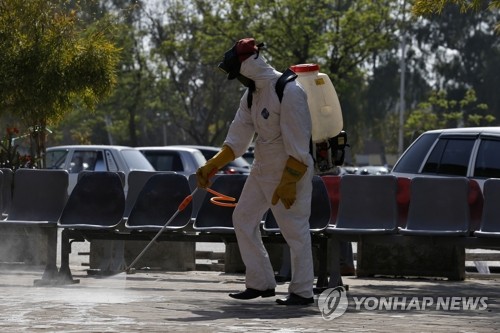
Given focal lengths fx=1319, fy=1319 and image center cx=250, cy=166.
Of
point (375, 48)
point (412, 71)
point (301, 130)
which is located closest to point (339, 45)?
point (375, 48)

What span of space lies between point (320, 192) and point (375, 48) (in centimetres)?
3176

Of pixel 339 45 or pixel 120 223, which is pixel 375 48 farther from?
pixel 120 223

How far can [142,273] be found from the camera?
1351 centimetres

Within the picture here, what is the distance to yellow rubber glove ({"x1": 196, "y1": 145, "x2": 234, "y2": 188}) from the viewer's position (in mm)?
9906

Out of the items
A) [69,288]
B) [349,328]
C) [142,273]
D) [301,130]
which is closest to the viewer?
[349,328]

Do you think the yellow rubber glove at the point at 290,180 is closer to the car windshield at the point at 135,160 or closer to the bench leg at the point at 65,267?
the bench leg at the point at 65,267

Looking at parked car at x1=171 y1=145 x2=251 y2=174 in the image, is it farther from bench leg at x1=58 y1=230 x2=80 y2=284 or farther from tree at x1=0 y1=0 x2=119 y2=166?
bench leg at x1=58 y1=230 x2=80 y2=284

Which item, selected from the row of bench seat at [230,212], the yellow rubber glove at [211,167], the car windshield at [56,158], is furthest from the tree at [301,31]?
the yellow rubber glove at [211,167]

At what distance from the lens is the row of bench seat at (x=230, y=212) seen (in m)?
11.4

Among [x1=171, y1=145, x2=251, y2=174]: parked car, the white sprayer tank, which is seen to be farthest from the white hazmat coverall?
[x1=171, y1=145, x2=251, y2=174]: parked car

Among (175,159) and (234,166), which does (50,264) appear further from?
(234,166)

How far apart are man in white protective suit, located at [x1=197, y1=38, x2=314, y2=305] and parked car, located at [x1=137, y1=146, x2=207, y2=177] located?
1584 centimetres

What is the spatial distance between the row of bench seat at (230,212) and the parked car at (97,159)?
11.2 meters

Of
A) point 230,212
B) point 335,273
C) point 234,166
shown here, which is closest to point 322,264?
point 335,273
